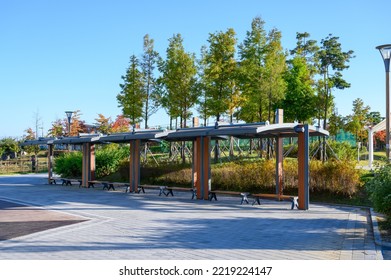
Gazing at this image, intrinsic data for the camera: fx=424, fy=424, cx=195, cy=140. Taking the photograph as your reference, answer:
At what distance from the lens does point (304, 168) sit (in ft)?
40.2

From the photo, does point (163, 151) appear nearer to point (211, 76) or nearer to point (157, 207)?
point (211, 76)

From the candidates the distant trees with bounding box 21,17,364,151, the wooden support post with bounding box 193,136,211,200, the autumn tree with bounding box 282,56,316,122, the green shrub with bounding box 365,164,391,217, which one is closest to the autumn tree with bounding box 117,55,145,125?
the distant trees with bounding box 21,17,364,151

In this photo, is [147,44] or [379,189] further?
[147,44]

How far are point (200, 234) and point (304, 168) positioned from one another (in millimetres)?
5183

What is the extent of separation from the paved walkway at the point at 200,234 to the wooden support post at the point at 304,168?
0.56m

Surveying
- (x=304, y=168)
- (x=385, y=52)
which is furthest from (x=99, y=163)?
(x=385, y=52)

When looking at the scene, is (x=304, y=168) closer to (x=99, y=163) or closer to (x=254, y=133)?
(x=254, y=133)

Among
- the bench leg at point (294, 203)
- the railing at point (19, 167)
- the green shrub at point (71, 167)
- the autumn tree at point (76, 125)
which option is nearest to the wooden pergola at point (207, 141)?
the bench leg at point (294, 203)

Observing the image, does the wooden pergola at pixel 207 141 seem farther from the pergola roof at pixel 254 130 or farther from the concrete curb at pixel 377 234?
the concrete curb at pixel 377 234

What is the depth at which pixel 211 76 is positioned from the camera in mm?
22578

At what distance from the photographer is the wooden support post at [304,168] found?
39.8 feet

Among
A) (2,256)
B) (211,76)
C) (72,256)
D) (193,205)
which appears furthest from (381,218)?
(211,76)

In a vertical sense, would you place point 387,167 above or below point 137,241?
above
